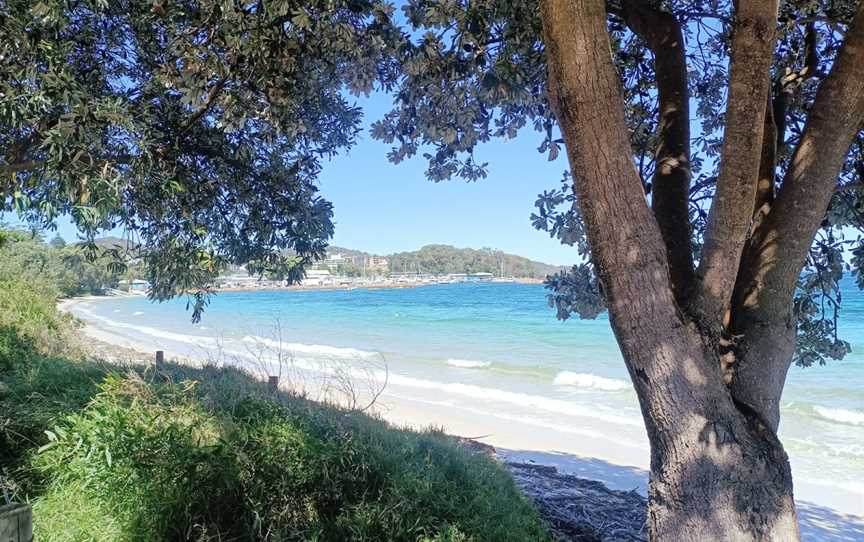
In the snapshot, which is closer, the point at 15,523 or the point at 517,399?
the point at 15,523

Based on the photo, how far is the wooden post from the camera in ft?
4.88

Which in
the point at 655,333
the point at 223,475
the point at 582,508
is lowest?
the point at 582,508

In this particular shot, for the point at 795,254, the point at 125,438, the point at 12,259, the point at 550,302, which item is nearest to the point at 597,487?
the point at 550,302

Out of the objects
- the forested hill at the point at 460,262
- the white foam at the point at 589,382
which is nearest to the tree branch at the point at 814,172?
the white foam at the point at 589,382

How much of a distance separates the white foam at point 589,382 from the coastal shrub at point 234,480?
40.6ft

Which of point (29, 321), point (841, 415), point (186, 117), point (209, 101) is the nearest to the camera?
point (209, 101)

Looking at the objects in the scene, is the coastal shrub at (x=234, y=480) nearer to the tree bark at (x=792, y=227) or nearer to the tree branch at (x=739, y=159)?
the tree bark at (x=792, y=227)

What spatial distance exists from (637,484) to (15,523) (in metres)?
7.72

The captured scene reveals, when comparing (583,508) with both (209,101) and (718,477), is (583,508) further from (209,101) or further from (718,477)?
(209,101)

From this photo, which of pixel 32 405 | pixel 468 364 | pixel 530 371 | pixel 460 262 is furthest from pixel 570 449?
pixel 460 262

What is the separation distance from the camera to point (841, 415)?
478 inches

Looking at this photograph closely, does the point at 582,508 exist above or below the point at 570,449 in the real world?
above

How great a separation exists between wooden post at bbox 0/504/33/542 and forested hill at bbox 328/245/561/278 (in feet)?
134

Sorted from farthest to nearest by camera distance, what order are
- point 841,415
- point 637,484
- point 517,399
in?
point 517,399
point 841,415
point 637,484
